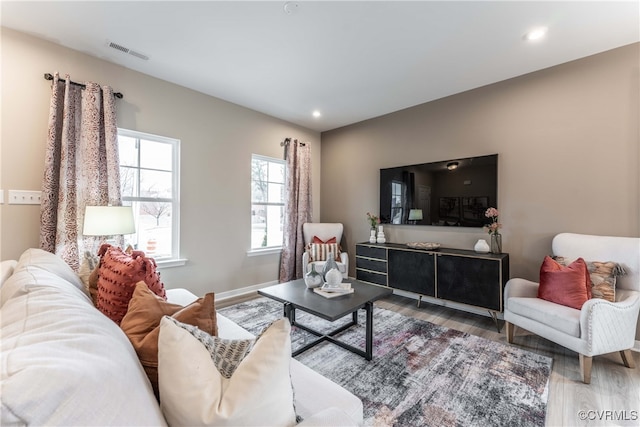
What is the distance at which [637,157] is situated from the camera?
2.37 metres

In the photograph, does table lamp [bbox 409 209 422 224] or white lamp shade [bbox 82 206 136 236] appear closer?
white lamp shade [bbox 82 206 136 236]

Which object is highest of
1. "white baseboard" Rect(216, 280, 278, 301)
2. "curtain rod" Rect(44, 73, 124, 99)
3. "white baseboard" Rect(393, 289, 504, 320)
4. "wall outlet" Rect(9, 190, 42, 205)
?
"curtain rod" Rect(44, 73, 124, 99)

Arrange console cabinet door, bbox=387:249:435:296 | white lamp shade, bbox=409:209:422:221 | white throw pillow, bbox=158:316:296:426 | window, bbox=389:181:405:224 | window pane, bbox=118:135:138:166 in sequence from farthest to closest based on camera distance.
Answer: window, bbox=389:181:405:224
white lamp shade, bbox=409:209:422:221
console cabinet door, bbox=387:249:435:296
window pane, bbox=118:135:138:166
white throw pillow, bbox=158:316:296:426

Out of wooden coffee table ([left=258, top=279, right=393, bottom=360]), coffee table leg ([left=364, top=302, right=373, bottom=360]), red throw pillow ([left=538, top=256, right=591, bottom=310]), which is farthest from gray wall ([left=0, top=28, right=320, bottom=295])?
red throw pillow ([left=538, top=256, right=591, bottom=310])

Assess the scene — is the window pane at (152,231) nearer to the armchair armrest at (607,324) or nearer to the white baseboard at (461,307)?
the white baseboard at (461,307)

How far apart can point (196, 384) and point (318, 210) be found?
4.37m

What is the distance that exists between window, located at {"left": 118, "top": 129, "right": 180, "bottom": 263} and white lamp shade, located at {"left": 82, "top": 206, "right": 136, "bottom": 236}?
68 centimetres

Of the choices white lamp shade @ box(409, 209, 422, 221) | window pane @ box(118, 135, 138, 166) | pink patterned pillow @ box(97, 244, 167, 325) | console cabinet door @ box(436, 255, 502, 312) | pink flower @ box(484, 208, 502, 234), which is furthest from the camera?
white lamp shade @ box(409, 209, 422, 221)

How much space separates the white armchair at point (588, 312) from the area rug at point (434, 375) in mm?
282

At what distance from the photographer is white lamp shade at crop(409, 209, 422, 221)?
3686 millimetres

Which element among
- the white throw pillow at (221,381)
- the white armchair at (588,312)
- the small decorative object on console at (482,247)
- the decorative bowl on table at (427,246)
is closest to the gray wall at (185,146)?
the decorative bowl on table at (427,246)

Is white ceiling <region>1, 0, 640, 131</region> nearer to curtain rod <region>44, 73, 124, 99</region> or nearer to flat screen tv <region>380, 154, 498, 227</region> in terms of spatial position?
curtain rod <region>44, 73, 124, 99</region>

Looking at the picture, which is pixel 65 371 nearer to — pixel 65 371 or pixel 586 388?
pixel 65 371

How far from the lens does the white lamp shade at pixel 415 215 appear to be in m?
3.69
